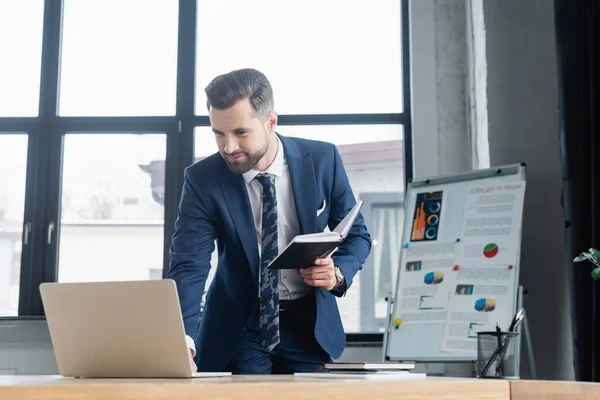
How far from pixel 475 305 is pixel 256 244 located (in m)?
1.53

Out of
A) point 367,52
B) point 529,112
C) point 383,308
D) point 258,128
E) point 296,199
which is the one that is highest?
point 367,52

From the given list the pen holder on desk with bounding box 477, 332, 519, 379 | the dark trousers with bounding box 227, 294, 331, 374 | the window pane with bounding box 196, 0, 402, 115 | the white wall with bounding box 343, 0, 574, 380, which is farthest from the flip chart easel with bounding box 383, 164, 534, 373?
the pen holder on desk with bounding box 477, 332, 519, 379

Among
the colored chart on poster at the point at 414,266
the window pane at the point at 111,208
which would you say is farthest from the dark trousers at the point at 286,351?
the window pane at the point at 111,208

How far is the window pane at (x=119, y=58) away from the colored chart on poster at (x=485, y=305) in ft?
6.17

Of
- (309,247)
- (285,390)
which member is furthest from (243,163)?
(285,390)

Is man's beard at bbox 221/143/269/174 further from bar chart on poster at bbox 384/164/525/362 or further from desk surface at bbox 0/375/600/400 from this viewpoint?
bar chart on poster at bbox 384/164/525/362

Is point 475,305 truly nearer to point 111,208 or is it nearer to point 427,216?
point 427,216

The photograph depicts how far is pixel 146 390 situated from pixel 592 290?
95.6 inches

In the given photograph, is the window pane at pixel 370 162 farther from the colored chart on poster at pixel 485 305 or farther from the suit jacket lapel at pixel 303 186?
the suit jacket lapel at pixel 303 186

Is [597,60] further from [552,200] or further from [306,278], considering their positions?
[306,278]

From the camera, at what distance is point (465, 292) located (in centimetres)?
340

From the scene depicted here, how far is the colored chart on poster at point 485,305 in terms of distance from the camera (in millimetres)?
3271

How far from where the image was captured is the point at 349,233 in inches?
89.0

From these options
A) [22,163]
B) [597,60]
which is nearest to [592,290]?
[597,60]
